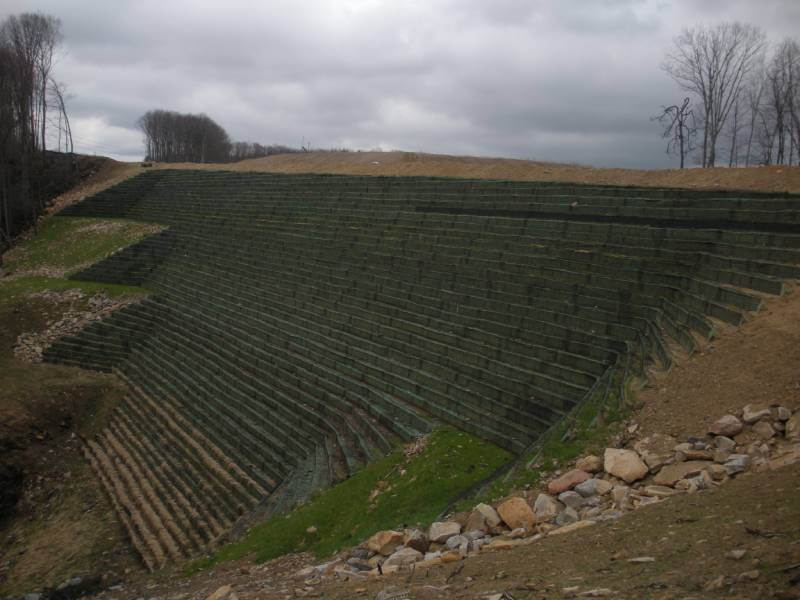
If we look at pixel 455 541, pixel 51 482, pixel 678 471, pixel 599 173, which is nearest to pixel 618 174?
pixel 599 173

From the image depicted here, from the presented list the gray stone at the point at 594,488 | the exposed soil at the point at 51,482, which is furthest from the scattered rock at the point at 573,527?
the exposed soil at the point at 51,482

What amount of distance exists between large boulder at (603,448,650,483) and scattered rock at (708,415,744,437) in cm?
78

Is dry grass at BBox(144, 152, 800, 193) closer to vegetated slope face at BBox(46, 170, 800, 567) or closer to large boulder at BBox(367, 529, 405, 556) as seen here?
vegetated slope face at BBox(46, 170, 800, 567)

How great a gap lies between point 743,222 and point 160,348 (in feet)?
43.5

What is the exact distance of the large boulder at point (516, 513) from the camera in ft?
16.4

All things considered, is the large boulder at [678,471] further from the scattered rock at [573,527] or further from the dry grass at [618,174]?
the dry grass at [618,174]

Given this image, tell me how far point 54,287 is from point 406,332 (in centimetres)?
1473

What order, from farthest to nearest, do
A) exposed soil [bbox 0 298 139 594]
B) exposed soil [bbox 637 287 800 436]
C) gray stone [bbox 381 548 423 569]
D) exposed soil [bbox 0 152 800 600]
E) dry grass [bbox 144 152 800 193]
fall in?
dry grass [bbox 144 152 800 193]
exposed soil [bbox 0 298 139 594]
exposed soil [bbox 637 287 800 436]
gray stone [bbox 381 548 423 569]
exposed soil [bbox 0 152 800 600]

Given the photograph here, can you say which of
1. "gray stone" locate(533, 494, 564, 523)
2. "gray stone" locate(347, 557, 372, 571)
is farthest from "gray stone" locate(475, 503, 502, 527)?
"gray stone" locate(347, 557, 372, 571)

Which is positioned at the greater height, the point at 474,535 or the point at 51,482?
the point at 474,535

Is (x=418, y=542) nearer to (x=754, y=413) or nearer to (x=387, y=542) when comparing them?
(x=387, y=542)

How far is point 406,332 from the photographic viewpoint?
1045 centimetres

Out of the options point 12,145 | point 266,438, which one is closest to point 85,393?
point 266,438

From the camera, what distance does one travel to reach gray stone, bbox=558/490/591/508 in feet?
16.6
